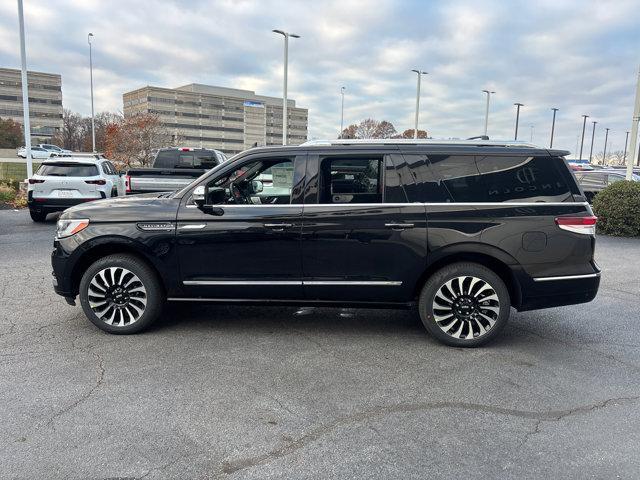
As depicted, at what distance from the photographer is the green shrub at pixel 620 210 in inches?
484

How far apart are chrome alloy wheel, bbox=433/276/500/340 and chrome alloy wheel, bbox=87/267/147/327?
288 cm

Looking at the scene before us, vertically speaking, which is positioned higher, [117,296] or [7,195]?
[7,195]

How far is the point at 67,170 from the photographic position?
42.0ft

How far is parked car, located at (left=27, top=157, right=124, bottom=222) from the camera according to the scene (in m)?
12.6

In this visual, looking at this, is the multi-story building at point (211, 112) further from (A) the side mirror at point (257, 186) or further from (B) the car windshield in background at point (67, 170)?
(A) the side mirror at point (257, 186)

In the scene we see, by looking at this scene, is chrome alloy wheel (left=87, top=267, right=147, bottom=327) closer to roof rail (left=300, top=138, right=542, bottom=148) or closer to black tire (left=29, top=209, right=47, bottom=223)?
roof rail (left=300, top=138, right=542, bottom=148)

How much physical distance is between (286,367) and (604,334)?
3.44 metres

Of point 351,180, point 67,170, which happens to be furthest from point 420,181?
point 67,170

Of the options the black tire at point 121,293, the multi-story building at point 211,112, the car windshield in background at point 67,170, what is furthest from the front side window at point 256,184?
the multi-story building at point 211,112

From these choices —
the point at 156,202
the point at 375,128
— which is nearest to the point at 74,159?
the point at 156,202

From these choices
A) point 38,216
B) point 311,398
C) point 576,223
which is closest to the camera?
point 311,398

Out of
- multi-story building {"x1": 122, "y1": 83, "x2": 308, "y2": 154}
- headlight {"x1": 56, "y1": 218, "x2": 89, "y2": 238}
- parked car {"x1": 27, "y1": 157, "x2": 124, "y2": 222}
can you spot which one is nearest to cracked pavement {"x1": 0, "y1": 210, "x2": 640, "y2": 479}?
headlight {"x1": 56, "y1": 218, "x2": 89, "y2": 238}

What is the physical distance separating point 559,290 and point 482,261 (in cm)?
75

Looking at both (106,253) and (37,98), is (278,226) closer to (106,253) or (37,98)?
(106,253)
